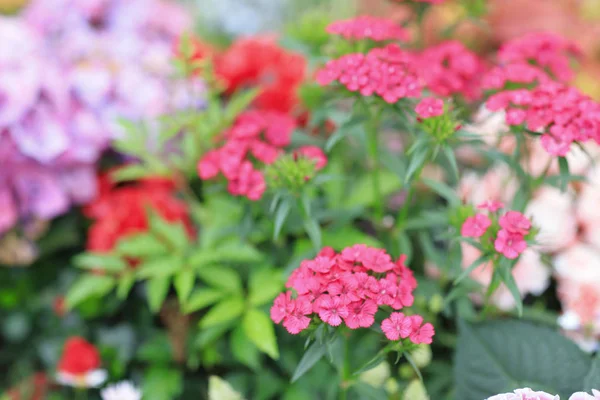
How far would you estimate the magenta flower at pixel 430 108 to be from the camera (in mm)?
790

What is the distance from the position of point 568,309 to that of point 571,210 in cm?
22

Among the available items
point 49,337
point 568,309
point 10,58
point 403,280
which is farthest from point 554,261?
point 10,58

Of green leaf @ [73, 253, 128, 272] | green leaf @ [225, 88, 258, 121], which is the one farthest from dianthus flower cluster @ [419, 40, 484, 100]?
green leaf @ [73, 253, 128, 272]

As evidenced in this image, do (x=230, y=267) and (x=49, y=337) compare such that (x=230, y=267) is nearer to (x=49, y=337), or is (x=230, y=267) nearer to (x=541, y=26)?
(x=49, y=337)

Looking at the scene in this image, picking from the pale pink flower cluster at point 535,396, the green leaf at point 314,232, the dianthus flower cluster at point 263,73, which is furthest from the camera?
the dianthus flower cluster at point 263,73

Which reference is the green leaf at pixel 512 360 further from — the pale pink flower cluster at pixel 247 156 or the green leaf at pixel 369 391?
the pale pink flower cluster at pixel 247 156

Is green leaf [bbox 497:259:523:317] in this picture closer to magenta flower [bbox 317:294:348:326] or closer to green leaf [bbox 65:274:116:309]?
magenta flower [bbox 317:294:348:326]

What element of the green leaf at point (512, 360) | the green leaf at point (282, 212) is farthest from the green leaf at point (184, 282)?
the green leaf at point (512, 360)

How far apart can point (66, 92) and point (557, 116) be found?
42.7 inches

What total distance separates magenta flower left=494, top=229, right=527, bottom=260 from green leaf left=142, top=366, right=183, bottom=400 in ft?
2.29

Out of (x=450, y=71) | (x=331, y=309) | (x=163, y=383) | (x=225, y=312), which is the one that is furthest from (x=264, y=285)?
(x=450, y=71)

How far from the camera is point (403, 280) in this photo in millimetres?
708

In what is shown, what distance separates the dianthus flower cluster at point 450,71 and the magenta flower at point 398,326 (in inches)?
19.4

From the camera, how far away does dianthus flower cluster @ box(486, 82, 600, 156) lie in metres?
0.77
